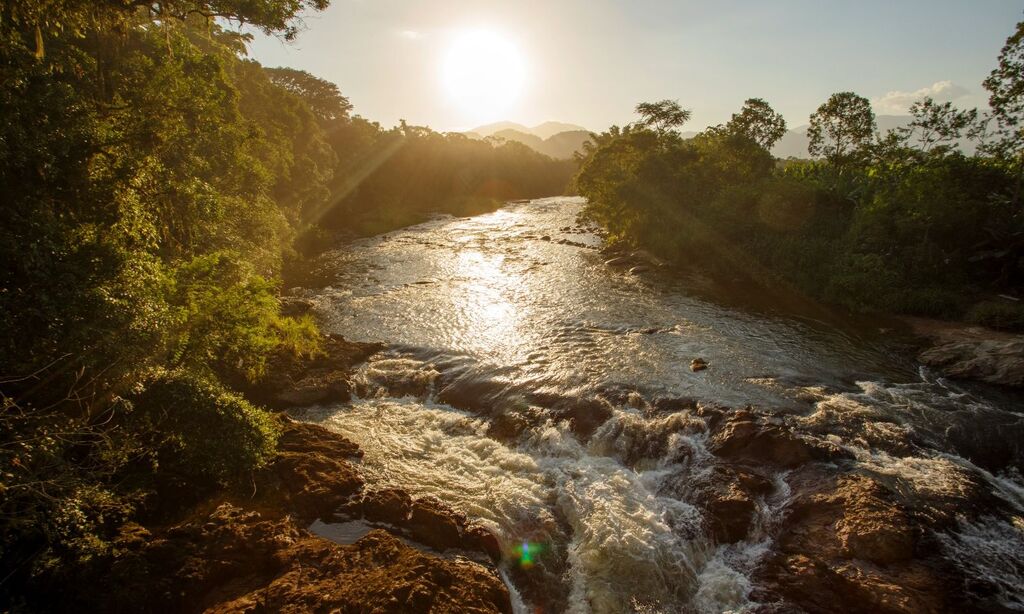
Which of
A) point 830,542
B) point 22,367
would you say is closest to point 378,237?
Answer: point 22,367

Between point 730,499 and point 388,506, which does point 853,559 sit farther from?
point 388,506

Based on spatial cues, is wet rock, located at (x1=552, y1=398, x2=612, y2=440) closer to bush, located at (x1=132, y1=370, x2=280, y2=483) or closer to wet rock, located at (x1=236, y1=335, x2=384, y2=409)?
wet rock, located at (x1=236, y1=335, x2=384, y2=409)

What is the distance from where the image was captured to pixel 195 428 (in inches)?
433

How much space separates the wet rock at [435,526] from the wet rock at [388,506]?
25 centimetres

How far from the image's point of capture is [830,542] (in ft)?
34.8

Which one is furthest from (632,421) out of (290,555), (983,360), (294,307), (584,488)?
(294,307)

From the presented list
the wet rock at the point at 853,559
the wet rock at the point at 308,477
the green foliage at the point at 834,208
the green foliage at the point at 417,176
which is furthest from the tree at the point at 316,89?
the wet rock at the point at 853,559

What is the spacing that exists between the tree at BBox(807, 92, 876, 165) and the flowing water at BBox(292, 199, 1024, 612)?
89.2 ft

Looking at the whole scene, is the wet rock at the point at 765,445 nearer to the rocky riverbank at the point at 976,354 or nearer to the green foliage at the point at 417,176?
the rocky riverbank at the point at 976,354

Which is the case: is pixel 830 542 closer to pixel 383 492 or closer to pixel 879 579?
pixel 879 579

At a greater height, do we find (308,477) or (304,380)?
(304,380)

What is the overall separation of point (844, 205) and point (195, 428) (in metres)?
42.3

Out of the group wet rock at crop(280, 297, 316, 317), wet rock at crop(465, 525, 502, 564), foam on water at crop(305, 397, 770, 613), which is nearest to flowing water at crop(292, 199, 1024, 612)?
foam on water at crop(305, 397, 770, 613)

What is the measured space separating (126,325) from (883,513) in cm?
1719
